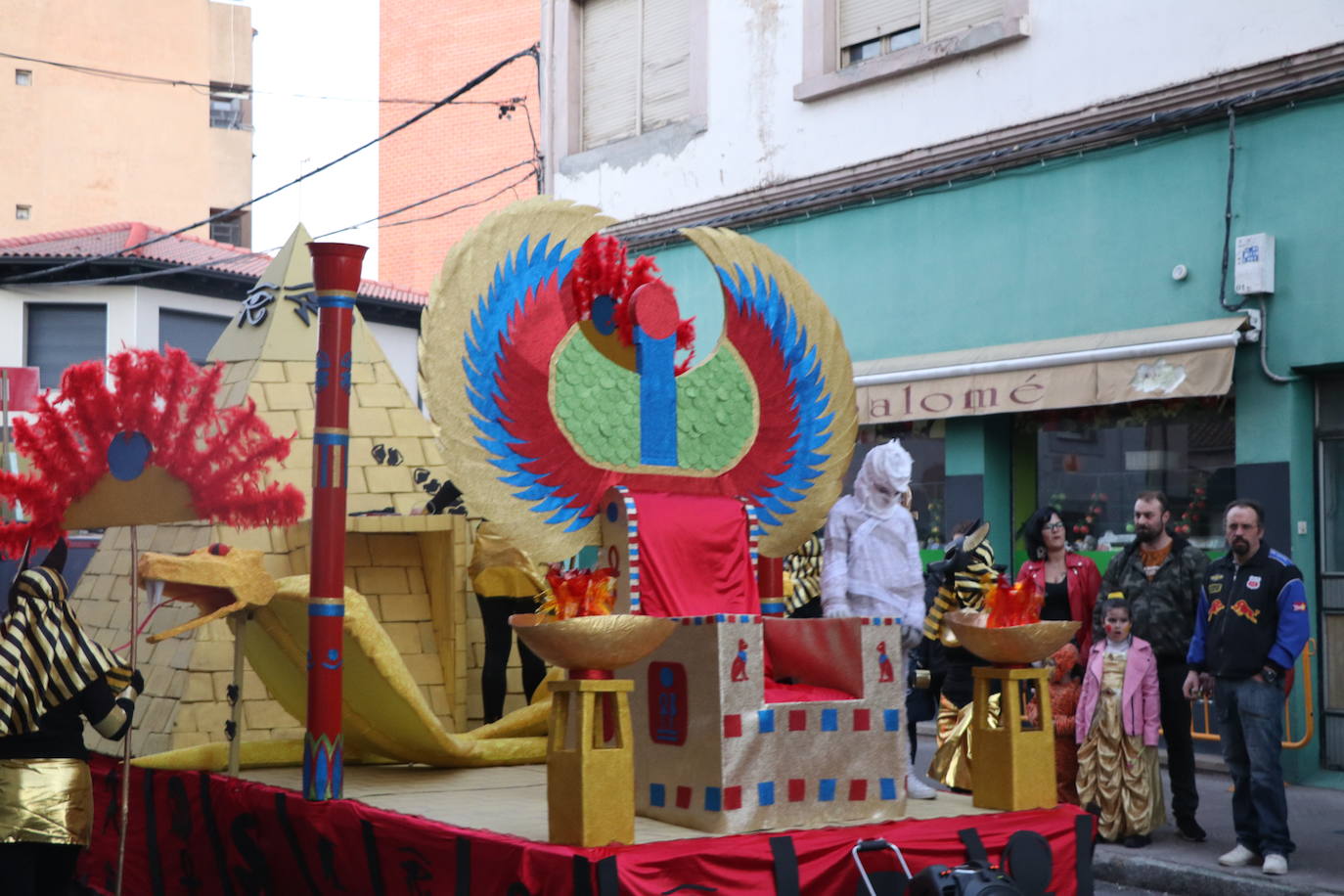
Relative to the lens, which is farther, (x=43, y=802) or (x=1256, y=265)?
(x=1256, y=265)

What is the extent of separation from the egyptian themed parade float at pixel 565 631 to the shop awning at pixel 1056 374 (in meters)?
3.98

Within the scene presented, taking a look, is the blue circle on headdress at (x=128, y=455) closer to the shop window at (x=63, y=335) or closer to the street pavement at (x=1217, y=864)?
the street pavement at (x=1217, y=864)

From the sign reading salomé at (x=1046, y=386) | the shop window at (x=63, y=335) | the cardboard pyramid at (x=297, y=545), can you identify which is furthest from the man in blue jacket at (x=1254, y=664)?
the shop window at (x=63, y=335)

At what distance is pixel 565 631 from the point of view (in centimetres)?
420

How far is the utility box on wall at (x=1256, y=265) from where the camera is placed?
916cm

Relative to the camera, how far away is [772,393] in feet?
20.2

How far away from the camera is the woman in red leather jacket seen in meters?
8.01

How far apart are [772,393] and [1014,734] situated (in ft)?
5.61

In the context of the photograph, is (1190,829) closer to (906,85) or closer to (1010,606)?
(1010,606)

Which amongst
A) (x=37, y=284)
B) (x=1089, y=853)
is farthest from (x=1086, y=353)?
(x=37, y=284)

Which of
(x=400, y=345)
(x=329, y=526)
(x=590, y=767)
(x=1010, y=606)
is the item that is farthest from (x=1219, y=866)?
(x=400, y=345)

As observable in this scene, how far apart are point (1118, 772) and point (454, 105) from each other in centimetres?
2268

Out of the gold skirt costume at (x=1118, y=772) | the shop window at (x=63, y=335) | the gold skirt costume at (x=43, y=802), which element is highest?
the shop window at (x=63, y=335)

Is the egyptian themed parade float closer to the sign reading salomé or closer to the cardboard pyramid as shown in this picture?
the cardboard pyramid
